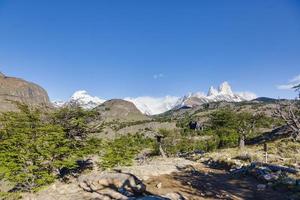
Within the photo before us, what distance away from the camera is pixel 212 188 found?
66.3 ft

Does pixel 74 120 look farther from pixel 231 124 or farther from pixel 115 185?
pixel 231 124

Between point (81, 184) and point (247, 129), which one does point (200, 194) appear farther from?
point (247, 129)

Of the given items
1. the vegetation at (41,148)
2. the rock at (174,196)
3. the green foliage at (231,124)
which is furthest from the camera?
the green foliage at (231,124)

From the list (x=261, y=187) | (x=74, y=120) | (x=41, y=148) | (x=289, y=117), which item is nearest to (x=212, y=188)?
(x=261, y=187)

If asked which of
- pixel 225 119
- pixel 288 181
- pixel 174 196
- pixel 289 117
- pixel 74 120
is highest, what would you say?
pixel 225 119

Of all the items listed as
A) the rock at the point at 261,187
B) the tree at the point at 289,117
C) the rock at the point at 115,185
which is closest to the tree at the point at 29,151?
the rock at the point at 115,185

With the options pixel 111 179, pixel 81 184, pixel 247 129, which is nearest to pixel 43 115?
pixel 81 184

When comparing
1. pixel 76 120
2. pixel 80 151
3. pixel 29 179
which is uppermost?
pixel 76 120

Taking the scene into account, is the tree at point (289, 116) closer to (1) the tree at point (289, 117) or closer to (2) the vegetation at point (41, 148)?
(1) the tree at point (289, 117)

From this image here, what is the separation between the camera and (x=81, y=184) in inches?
834

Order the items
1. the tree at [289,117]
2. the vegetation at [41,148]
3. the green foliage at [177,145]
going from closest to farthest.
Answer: the vegetation at [41,148] → the tree at [289,117] → the green foliage at [177,145]

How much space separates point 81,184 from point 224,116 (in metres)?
A: 61.4

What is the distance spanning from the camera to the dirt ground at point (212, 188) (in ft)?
58.4

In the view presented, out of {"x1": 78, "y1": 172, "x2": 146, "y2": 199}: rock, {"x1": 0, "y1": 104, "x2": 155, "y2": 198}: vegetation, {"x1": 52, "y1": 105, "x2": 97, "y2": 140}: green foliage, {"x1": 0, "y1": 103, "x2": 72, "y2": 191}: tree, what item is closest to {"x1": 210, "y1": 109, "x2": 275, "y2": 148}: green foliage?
{"x1": 0, "y1": 104, "x2": 155, "y2": 198}: vegetation
